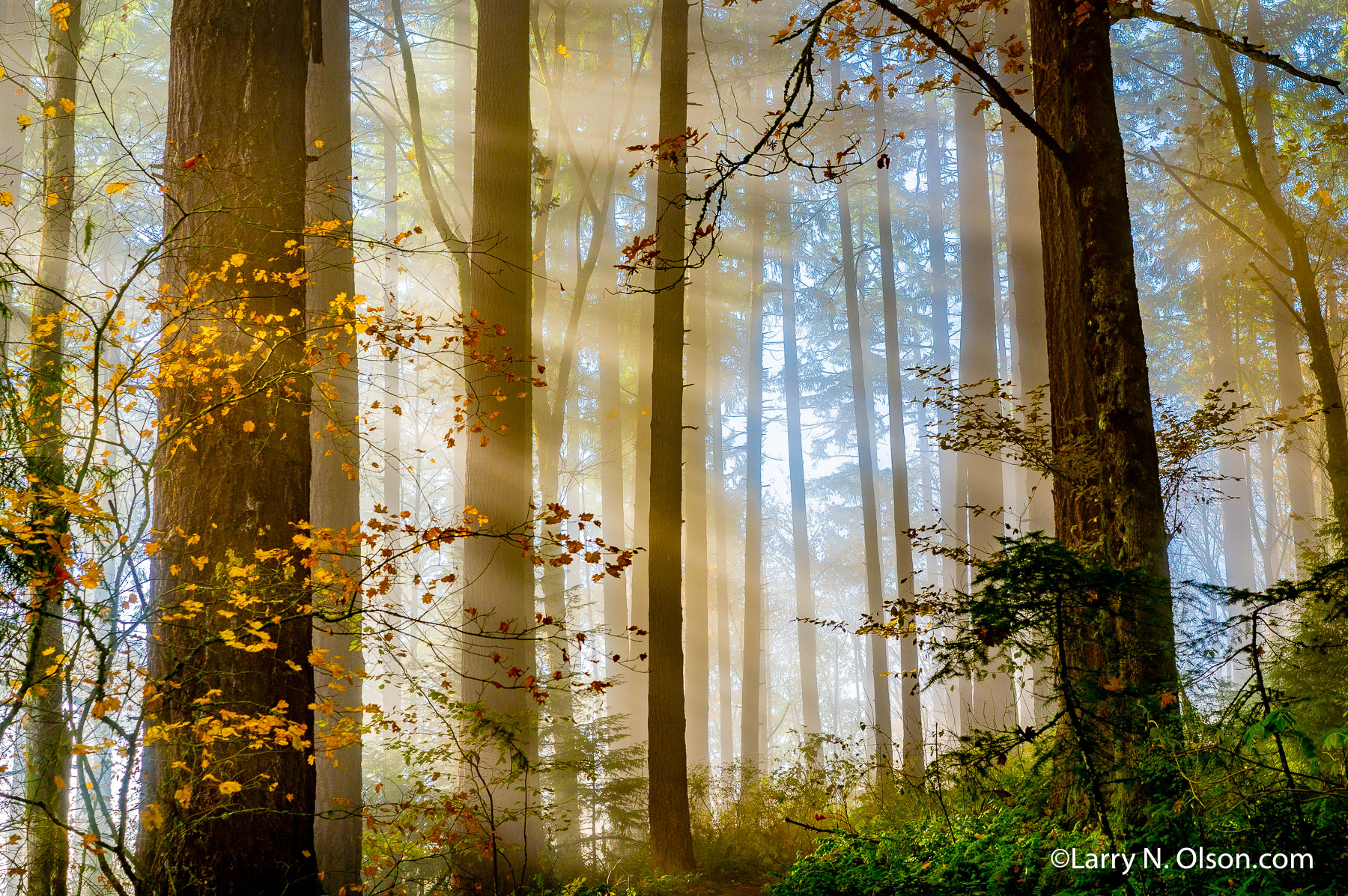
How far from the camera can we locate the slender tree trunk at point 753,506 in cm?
1558

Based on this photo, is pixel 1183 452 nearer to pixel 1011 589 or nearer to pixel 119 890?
pixel 1011 589

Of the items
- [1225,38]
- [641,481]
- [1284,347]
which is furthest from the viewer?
[641,481]

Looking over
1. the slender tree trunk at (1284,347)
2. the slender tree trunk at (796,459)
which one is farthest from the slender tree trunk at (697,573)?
the slender tree trunk at (1284,347)

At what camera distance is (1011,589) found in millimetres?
2918

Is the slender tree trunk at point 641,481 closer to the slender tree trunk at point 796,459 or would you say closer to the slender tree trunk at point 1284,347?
the slender tree trunk at point 796,459

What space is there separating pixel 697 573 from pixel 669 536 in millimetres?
8653

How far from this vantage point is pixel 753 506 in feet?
59.4

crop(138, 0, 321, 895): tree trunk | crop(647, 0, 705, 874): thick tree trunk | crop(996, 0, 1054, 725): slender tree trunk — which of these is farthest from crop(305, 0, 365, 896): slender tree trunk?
crop(996, 0, 1054, 725): slender tree trunk

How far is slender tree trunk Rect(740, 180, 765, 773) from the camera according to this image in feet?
51.1

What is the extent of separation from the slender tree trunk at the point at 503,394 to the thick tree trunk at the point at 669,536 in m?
1.16

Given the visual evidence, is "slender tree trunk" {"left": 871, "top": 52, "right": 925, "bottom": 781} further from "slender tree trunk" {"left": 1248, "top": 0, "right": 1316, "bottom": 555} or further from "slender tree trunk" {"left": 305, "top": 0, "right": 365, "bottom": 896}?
"slender tree trunk" {"left": 305, "top": 0, "right": 365, "bottom": 896}

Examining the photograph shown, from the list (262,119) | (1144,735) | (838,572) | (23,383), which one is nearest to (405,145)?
(262,119)

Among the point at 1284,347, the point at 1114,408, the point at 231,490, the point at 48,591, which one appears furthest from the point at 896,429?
the point at 48,591

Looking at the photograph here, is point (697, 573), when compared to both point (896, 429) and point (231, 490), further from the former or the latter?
point (231, 490)
